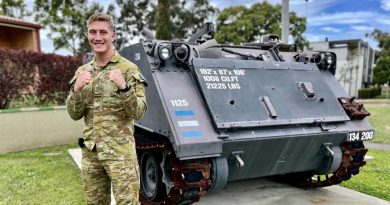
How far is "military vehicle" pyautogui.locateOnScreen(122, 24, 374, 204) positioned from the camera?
150 inches

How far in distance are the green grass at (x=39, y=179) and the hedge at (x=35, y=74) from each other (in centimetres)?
183

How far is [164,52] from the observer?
13.6 ft

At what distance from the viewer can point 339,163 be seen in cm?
466

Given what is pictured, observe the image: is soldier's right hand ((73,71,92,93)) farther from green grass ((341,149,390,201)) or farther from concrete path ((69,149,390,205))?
green grass ((341,149,390,201))

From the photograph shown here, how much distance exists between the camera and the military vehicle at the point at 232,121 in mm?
3801

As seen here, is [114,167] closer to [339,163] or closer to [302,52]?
[339,163]

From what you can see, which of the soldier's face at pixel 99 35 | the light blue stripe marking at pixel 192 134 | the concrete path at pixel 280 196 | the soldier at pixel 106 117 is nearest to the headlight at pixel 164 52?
the light blue stripe marking at pixel 192 134

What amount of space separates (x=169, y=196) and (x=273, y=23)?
26.7 metres

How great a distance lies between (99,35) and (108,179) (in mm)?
1011

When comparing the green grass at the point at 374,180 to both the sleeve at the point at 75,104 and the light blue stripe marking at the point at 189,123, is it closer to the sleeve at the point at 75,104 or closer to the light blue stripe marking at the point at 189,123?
the light blue stripe marking at the point at 189,123

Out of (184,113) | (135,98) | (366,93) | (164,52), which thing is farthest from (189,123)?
(366,93)

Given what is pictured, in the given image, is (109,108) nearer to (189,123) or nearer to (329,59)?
(189,123)

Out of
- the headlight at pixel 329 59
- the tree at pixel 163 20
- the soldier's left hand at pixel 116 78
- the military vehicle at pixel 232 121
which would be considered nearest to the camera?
the soldier's left hand at pixel 116 78

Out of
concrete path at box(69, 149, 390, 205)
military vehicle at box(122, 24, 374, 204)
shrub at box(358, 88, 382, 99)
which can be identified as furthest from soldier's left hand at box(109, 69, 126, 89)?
shrub at box(358, 88, 382, 99)
